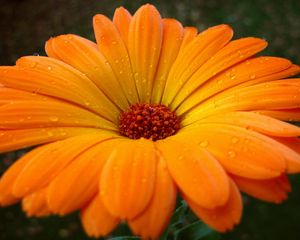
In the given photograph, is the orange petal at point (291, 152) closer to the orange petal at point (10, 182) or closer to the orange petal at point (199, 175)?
the orange petal at point (199, 175)

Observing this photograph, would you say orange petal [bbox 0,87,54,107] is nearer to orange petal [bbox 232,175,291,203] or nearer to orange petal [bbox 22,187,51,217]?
orange petal [bbox 22,187,51,217]

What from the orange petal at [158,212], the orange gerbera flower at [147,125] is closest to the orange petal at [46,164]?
the orange gerbera flower at [147,125]

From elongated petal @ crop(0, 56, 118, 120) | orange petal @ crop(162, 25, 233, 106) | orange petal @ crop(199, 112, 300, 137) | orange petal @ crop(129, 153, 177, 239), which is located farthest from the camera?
orange petal @ crop(162, 25, 233, 106)

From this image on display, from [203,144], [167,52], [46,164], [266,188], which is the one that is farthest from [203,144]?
[167,52]

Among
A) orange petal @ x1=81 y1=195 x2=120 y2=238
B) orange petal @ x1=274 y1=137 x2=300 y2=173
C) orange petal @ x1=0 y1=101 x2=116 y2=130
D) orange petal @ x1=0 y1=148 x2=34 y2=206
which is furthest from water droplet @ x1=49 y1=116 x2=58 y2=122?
orange petal @ x1=274 y1=137 x2=300 y2=173

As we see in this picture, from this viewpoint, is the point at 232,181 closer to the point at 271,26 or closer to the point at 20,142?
the point at 20,142
